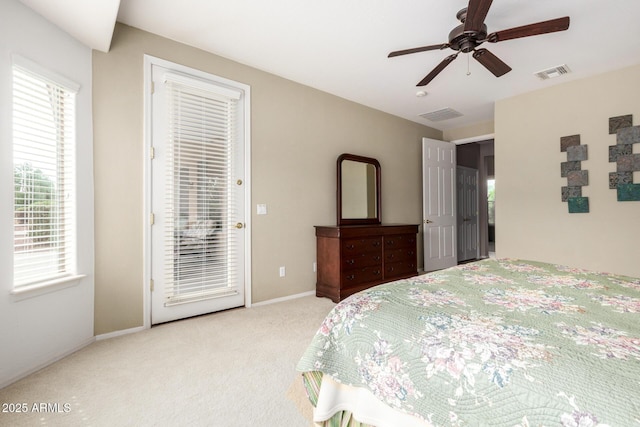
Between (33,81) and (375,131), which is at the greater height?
(375,131)

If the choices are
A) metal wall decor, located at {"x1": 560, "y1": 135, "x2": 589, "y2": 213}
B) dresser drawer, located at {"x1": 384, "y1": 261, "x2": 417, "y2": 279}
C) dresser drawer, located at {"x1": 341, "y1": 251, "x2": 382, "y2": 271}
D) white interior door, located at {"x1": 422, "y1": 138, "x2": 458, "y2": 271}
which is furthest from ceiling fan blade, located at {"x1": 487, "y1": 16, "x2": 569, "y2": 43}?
white interior door, located at {"x1": 422, "y1": 138, "x2": 458, "y2": 271}

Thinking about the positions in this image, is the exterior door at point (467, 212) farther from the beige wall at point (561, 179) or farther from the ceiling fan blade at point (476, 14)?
the ceiling fan blade at point (476, 14)

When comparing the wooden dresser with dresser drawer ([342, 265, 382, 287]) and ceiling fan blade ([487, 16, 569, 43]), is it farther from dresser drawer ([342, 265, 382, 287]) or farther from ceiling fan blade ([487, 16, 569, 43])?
ceiling fan blade ([487, 16, 569, 43])

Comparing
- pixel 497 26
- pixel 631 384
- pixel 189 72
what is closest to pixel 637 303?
pixel 631 384

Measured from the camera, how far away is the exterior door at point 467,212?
20.9ft

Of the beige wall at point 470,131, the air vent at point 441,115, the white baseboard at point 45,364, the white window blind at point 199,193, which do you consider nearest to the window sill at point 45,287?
the white baseboard at point 45,364

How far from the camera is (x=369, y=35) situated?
272 centimetres

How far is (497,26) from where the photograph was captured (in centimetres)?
258

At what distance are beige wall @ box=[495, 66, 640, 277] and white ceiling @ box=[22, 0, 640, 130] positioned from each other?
0.27 m

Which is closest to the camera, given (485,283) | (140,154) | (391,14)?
(485,283)

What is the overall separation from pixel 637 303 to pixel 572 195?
3064 mm

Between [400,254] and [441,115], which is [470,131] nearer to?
[441,115]

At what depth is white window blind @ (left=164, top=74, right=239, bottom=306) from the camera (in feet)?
9.28

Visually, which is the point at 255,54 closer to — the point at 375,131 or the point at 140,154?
the point at 140,154
